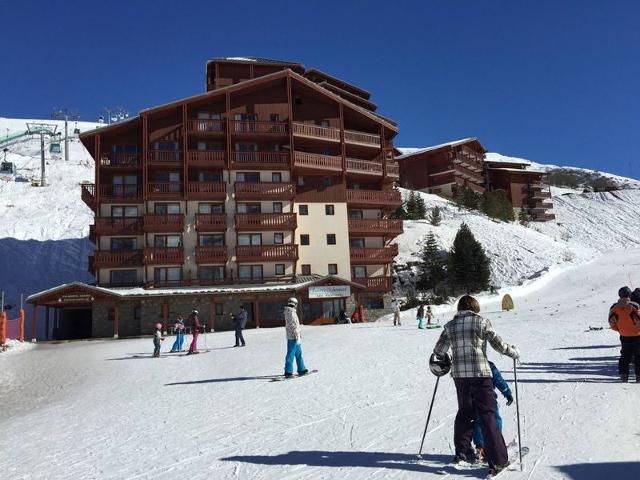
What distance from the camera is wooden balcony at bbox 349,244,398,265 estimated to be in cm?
4288

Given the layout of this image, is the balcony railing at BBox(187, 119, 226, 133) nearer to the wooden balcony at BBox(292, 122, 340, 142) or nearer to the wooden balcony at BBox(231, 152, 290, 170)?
the wooden balcony at BBox(231, 152, 290, 170)

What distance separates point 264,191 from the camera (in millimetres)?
40219

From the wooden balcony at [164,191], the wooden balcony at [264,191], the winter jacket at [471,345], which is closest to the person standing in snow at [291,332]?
the winter jacket at [471,345]

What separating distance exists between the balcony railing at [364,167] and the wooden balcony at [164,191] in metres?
13.6

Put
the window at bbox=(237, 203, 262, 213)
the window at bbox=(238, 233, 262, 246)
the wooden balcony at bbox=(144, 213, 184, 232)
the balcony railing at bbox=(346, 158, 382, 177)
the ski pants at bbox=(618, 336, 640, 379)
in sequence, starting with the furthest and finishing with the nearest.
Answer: the balcony railing at bbox=(346, 158, 382, 177)
the window at bbox=(237, 203, 262, 213)
the window at bbox=(238, 233, 262, 246)
the wooden balcony at bbox=(144, 213, 184, 232)
the ski pants at bbox=(618, 336, 640, 379)

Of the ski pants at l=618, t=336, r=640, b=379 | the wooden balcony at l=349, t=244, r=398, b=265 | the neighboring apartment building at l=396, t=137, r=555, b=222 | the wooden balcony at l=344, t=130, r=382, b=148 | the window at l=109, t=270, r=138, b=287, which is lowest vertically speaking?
the ski pants at l=618, t=336, r=640, b=379

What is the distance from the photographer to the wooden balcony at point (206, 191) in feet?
129

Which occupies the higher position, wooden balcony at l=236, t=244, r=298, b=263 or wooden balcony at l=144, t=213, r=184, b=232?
wooden balcony at l=144, t=213, r=184, b=232

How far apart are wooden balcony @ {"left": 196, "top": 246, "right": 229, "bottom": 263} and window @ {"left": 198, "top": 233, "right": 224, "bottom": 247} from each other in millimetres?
661

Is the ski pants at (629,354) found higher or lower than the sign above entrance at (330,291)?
lower

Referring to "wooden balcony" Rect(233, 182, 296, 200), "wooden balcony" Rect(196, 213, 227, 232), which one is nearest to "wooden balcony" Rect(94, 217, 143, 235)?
"wooden balcony" Rect(196, 213, 227, 232)

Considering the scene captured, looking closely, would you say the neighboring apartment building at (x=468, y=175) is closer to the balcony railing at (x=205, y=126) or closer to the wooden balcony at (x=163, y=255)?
the balcony railing at (x=205, y=126)

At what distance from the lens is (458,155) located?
7619 centimetres

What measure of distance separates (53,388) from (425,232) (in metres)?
47.9
